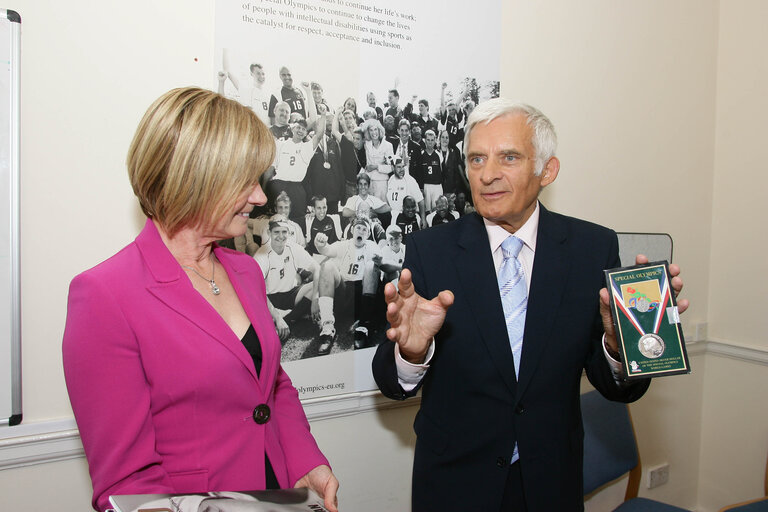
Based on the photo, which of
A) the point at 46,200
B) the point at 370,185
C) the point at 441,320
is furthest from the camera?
the point at 370,185

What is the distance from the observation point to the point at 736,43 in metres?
2.96

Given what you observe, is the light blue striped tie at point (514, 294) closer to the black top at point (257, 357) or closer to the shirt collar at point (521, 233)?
the shirt collar at point (521, 233)

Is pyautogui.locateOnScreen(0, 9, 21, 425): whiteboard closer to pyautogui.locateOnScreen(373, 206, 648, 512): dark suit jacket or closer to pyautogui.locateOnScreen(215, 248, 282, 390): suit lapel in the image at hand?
pyautogui.locateOnScreen(215, 248, 282, 390): suit lapel

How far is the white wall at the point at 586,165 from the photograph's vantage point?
1476 mm

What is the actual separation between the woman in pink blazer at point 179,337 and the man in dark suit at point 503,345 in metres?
0.39

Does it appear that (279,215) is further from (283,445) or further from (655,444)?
(655,444)

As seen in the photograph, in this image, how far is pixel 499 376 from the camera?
1.47 metres

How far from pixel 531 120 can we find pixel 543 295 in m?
0.56

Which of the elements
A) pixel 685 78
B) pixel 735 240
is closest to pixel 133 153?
pixel 685 78

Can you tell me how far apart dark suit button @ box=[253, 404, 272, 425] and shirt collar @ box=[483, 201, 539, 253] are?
0.83 m

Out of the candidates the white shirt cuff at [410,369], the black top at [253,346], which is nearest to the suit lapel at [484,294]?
the white shirt cuff at [410,369]

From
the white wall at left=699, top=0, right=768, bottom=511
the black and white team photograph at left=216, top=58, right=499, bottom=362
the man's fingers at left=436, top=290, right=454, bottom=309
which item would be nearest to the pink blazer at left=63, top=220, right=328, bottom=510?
the man's fingers at left=436, top=290, right=454, bottom=309

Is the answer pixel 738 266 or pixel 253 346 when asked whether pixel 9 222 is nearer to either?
pixel 253 346

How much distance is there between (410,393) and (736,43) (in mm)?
2926
